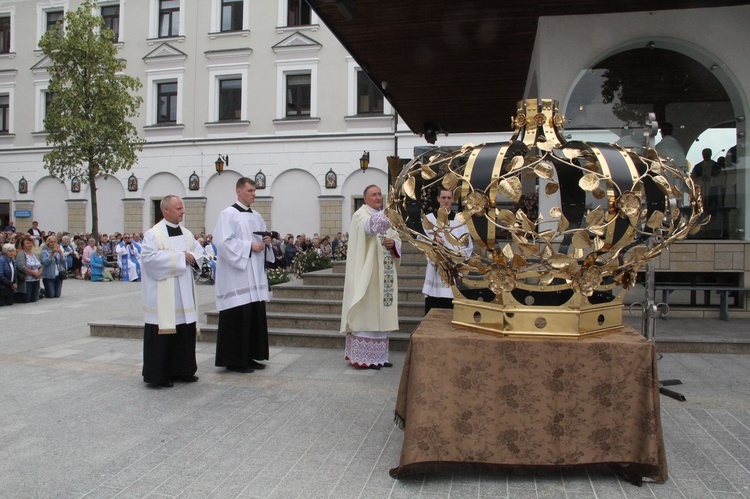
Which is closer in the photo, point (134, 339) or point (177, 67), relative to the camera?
point (134, 339)

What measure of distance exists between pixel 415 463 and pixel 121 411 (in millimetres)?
2717

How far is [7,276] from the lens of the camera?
40.9 feet

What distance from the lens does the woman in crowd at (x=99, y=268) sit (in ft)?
60.9

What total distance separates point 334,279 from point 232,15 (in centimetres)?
1830

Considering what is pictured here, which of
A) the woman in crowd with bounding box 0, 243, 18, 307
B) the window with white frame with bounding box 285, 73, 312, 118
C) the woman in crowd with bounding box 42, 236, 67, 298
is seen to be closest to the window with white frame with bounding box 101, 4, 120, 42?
the window with white frame with bounding box 285, 73, 312, 118

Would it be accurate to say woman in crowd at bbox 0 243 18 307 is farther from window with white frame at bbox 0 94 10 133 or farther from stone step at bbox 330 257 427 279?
window with white frame at bbox 0 94 10 133

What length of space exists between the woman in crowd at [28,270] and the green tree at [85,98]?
24.0 feet

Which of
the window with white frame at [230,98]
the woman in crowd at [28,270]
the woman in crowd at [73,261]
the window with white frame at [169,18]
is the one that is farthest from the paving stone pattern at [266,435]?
the window with white frame at [169,18]

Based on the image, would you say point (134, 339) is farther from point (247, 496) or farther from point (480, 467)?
point (480, 467)

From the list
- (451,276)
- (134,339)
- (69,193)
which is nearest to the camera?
(451,276)

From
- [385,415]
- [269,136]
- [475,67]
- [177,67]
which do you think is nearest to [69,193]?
[177,67]

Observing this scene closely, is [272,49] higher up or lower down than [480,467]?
higher up

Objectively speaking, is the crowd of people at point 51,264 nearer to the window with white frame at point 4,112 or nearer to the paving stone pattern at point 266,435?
the paving stone pattern at point 266,435

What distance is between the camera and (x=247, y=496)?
3197mm
